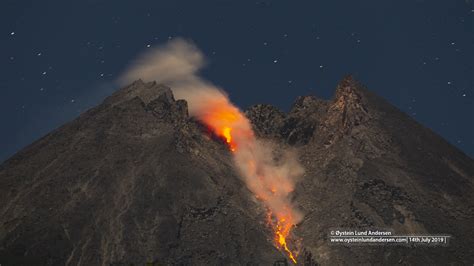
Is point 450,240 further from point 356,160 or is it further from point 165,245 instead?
point 165,245

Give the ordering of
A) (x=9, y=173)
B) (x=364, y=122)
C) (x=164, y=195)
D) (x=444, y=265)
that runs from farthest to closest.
Result: (x=364, y=122) → (x=9, y=173) → (x=164, y=195) → (x=444, y=265)

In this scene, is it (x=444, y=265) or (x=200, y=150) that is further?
(x=200, y=150)

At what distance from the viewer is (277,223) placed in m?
163

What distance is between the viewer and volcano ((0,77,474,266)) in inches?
5536

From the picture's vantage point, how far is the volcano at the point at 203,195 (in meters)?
141

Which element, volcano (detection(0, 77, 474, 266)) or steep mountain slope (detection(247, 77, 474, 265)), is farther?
steep mountain slope (detection(247, 77, 474, 265))

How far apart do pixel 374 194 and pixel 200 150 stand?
4957 centimetres

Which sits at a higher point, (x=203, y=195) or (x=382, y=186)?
(x=382, y=186)

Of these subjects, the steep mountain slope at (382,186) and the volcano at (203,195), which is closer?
the volcano at (203,195)

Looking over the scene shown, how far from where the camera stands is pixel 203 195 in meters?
159

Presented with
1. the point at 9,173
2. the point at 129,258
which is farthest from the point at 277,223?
the point at 9,173

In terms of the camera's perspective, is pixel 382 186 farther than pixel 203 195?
Yes

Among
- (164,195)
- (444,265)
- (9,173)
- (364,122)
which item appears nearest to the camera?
(444,265)

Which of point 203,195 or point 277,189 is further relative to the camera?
point 277,189
